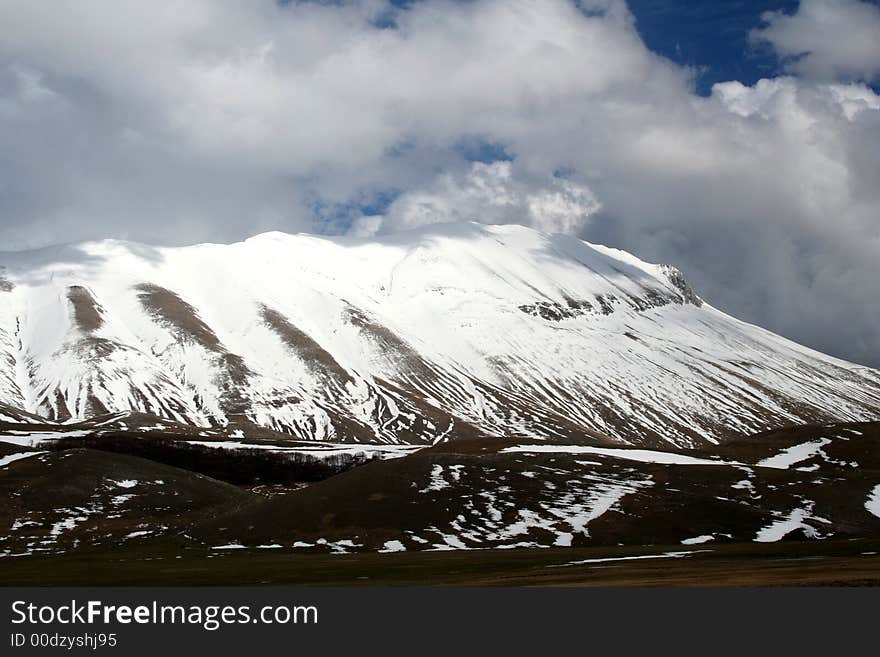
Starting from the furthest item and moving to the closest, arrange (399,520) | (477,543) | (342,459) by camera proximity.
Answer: (342,459) < (399,520) < (477,543)

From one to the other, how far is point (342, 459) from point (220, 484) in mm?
32223

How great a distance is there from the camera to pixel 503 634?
34.2 m

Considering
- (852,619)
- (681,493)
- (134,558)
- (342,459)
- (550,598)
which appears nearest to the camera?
(852,619)

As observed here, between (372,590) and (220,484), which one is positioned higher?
(220,484)

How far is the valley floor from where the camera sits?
49.3 metres

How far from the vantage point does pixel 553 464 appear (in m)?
130

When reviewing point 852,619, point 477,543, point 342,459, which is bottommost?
point 852,619

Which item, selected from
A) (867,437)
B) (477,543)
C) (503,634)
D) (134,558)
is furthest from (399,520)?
(867,437)

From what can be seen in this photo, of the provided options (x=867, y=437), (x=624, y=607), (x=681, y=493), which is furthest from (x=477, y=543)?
(x=867, y=437)

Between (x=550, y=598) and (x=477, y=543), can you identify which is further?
(x=477, y=543)

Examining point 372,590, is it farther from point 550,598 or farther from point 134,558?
point 134,558

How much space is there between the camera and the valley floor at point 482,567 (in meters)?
49.3

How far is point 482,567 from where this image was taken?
67000 mm

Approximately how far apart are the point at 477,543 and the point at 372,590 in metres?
50.2
